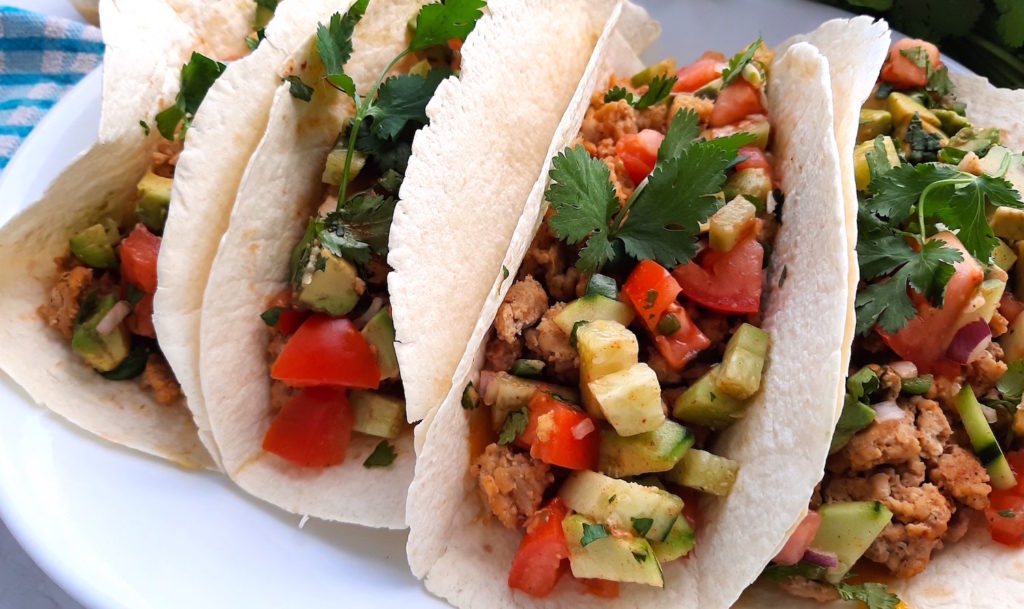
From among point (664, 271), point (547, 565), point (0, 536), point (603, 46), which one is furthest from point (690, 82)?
point (0, 536)

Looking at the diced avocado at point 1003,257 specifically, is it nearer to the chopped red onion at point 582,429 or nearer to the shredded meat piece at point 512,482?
the chopped red onion at point 582,429

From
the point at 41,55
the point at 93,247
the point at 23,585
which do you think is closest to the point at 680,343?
the point at 93,247

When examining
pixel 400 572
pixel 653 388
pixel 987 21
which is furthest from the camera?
pixel 987 21

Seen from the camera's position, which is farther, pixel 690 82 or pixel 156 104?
pixel 690 82

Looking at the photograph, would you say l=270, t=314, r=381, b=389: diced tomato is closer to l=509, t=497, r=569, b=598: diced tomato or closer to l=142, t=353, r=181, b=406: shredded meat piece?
l=142, t=353, r=181, b=406: shredded meat piece

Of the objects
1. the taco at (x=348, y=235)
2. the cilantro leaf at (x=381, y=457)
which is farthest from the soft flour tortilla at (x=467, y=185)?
the cilantro leaf at (x=381, y=457)

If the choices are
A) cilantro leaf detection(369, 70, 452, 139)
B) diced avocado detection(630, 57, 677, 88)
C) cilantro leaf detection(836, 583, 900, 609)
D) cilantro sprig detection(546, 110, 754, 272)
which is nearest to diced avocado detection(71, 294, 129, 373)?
cilantro leaf detection(369, 70, 452, 139)

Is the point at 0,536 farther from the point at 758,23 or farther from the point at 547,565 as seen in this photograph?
the point at 758,23
